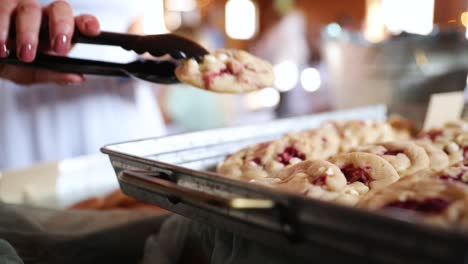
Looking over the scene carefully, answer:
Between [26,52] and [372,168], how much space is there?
0.60 metres

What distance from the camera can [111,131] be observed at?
1507mm

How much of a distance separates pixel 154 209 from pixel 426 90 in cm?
111

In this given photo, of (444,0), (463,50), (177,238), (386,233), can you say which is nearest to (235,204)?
(386,233)

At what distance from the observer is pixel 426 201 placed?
46 centimetres

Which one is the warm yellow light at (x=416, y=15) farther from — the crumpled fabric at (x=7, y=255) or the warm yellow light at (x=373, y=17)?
the warm yellow light at (x=373, y=17)

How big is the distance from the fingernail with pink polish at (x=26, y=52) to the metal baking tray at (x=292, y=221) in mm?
222

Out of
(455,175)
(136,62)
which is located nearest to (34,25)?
(136,62)

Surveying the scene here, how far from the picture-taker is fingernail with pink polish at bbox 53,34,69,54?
0.81 m

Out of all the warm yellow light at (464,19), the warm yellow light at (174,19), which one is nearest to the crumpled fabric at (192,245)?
the warm yellow light at (464,19)

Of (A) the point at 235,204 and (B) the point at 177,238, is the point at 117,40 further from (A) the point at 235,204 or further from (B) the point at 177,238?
(A) the point at 235,204

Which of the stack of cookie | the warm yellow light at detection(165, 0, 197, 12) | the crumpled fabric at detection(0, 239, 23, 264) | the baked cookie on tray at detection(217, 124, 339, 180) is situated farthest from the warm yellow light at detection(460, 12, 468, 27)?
the warm yellow light at detection(165, 0, 197, 12)

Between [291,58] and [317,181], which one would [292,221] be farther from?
[291,58]

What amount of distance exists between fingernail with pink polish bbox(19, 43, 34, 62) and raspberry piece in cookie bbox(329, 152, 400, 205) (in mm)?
545

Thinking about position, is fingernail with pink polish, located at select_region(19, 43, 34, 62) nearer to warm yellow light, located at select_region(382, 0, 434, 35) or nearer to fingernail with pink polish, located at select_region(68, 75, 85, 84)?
fingernail with pink polish, located at select_region(68, 75, 85, 84)
